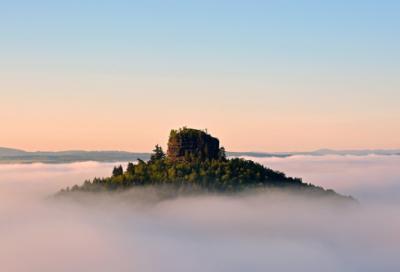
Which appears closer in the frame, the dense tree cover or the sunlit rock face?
the sunlit rock face

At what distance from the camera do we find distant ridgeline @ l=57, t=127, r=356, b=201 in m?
166

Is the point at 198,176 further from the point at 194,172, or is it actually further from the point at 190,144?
the point at 190,144

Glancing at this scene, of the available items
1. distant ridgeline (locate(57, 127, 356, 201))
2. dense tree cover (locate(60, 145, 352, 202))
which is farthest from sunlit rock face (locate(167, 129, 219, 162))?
dense tree cover (locate(60, 145, 352, 202))

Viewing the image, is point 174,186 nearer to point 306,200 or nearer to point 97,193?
point 97,193

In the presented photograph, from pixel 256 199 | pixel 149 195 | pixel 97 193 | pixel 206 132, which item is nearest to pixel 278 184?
pixel 256 199

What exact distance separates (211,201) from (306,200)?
51214mm

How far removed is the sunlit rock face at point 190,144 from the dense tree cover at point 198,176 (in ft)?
11.1

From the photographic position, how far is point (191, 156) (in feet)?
543

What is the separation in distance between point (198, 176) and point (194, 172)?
115 inches

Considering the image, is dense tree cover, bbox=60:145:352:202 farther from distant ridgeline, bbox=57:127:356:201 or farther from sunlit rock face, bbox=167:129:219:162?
sunlit rock face, bbox=167:129:219:162

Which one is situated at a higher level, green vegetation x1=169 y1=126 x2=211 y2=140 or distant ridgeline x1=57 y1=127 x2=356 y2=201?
green vegetation x1=169 y1=126 x2=211 y2=140

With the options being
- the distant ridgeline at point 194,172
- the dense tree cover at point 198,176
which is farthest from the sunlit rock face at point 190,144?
the dense tree cover at point 198,176

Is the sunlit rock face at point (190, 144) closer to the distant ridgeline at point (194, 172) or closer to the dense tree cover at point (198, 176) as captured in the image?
the distant ridgeline at point (194, 172)

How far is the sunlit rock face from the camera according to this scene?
543 feet
